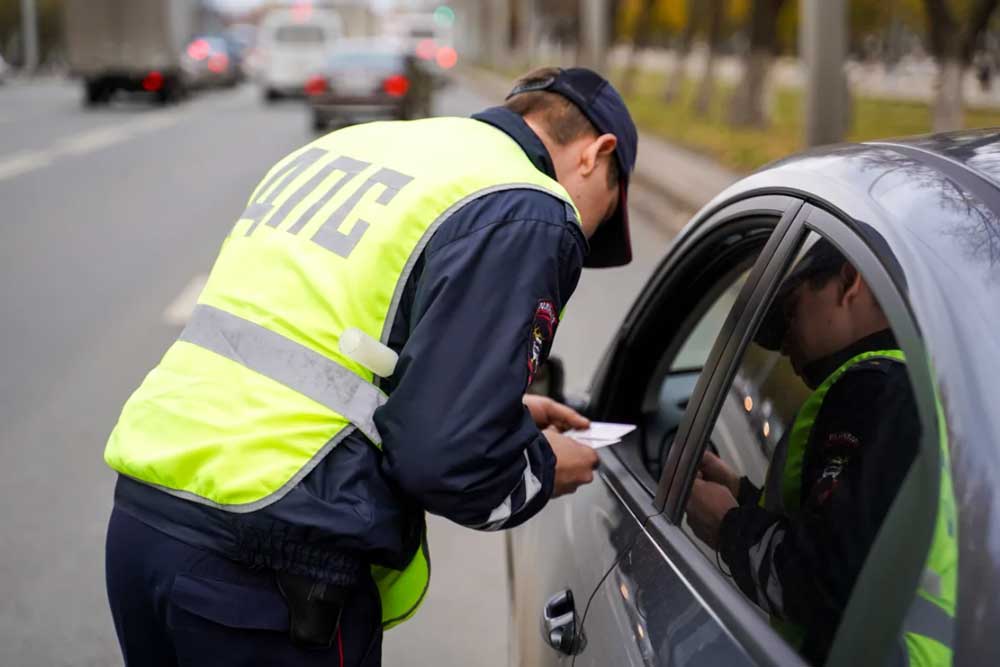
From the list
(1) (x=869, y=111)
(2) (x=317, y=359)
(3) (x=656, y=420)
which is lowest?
(1) (x=869, y=111)

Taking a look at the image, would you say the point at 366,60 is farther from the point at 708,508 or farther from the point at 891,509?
the point at 891,509

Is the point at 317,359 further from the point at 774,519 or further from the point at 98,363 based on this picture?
the point at 98,363

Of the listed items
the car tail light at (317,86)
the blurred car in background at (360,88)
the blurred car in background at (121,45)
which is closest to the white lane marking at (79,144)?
the car tail light at (317,86)

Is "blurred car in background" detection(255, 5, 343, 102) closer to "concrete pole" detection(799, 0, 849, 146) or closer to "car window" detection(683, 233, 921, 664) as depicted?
"concrete pole" detection(799, 0, 849, 146)

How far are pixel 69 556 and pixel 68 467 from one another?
3.50 feet

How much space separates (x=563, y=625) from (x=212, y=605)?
568 millimetres

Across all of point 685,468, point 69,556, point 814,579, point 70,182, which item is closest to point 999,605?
point 814,579

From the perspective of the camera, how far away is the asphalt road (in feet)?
14.4

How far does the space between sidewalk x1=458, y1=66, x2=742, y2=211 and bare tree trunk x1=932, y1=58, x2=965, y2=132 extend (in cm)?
234

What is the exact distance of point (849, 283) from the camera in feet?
5.91

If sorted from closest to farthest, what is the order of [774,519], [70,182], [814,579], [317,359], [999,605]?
[999,605] < [814,579] < [774,519] < [317,359] < [70,182]

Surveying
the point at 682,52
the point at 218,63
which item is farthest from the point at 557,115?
the point at 218,63

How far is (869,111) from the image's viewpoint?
24.7m

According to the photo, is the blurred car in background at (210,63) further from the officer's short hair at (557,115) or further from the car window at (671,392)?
the officer's short hair at (557,115)
